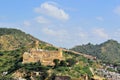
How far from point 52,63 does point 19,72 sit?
27.9 feet

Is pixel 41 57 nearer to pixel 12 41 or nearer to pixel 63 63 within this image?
pixel 63 63

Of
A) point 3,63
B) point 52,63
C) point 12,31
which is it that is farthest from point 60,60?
point 12,31

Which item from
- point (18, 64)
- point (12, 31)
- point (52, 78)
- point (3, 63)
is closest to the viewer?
point (52, 78)

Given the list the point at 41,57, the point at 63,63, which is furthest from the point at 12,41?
the point at 63,63

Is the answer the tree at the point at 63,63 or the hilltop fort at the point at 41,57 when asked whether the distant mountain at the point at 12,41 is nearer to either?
the hilltop fort at the point at 41,57

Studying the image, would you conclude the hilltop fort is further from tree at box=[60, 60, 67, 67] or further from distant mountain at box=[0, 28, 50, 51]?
distant mountain at box=[0, 28, 50, 51]

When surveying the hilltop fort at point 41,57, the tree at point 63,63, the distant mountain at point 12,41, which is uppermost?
the distant mountain at point 12,41

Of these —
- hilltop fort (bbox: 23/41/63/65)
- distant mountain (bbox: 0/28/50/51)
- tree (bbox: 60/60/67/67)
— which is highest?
distant mountain (bbox: 0/28/50/51)

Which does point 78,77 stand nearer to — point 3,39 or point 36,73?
point 36,73

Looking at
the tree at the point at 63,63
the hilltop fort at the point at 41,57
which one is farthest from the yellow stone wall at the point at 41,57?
the tree at the point at 63,63

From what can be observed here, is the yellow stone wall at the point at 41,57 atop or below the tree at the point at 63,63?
atop

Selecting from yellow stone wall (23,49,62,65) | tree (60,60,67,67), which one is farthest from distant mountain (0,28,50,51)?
tree (60,60,67,67)

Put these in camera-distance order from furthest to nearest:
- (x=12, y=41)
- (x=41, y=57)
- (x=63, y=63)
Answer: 1. (x=12, y=41)
2. (x=41, y=57)
3. (x=63, y=63)

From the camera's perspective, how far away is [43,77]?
261 ft
